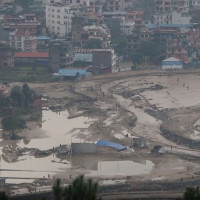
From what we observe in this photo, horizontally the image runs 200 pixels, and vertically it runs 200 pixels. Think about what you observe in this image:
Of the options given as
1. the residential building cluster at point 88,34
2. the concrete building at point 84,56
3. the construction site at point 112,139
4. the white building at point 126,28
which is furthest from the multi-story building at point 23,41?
the white building at point 126,28

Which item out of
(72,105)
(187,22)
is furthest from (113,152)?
(187,22)

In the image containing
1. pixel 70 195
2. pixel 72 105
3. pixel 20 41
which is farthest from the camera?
pixel 20 41

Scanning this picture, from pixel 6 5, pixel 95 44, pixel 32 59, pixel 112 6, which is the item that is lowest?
pixel 32 59

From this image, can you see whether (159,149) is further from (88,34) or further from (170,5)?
(170,5)

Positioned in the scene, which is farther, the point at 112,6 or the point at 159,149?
the point at 112,6

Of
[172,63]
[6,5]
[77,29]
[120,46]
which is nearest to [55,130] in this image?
[172,63]

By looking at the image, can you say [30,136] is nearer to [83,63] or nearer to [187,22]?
[83,63]
